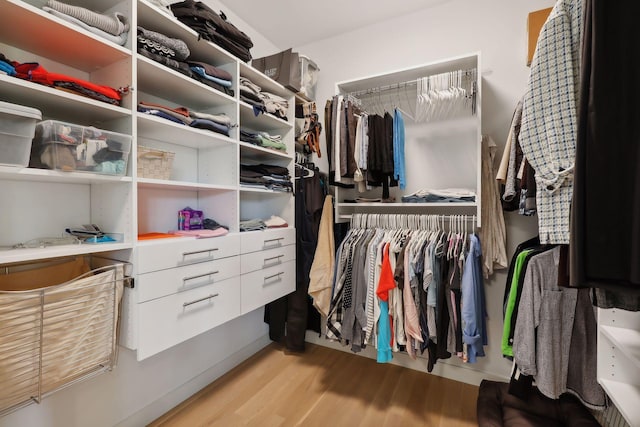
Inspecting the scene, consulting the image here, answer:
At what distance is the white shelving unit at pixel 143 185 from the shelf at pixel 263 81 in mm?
20

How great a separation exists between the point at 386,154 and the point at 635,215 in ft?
4.82

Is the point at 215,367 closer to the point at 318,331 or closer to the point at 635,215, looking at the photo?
the point at 318,331

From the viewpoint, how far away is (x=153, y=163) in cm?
145

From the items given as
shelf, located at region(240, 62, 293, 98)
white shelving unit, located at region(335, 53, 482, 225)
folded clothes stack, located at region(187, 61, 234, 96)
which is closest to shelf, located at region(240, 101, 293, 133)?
folded clothes stack, located at region(187, 61, 234, 96)

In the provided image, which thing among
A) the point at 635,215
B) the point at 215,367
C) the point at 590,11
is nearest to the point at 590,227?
the point at 635,215

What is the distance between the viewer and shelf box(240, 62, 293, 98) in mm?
1835

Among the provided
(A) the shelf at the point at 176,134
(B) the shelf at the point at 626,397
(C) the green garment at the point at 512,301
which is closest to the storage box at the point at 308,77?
(A) the shelf at the point at 176,134

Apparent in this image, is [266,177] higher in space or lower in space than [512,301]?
higher

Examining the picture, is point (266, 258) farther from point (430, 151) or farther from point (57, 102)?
point (430, 151)

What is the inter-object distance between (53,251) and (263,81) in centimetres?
157

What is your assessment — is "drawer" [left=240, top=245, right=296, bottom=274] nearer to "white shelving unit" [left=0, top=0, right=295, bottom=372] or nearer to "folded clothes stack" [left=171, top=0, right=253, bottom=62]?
"white shelving unit" [left=0, top=0, right=295, bottom=372]

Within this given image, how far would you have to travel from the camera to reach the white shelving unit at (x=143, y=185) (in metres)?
1.09

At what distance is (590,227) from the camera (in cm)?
57

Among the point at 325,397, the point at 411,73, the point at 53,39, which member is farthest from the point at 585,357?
the point at 53,39
